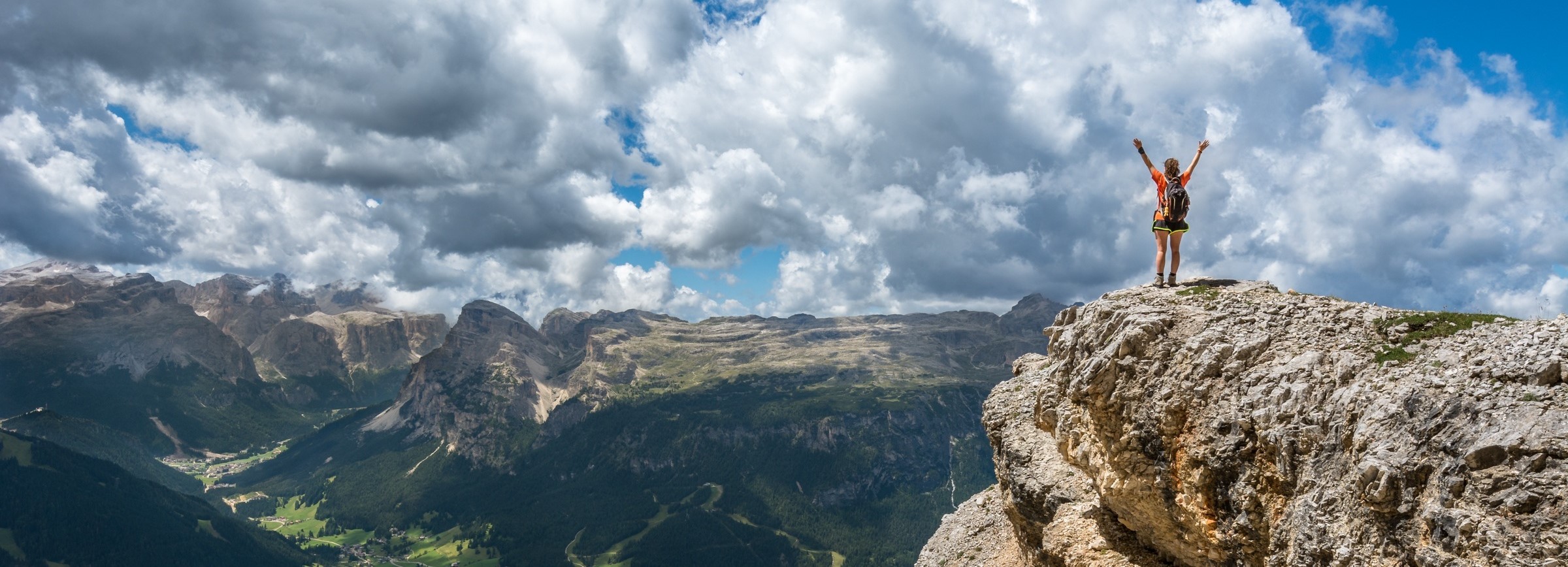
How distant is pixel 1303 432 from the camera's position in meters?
16.3

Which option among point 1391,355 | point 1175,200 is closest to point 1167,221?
point 1175,200

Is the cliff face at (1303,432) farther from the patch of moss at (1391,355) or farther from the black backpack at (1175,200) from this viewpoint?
the black backpack at (1175,200)

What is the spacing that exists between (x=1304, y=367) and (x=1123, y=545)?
1084 cm

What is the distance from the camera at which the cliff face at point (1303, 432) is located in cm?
1239

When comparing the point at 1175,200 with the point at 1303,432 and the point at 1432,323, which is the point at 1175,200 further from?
the point at 1303,432

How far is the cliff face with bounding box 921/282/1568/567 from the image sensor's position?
12391mm

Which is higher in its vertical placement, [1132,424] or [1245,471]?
[1132,424]

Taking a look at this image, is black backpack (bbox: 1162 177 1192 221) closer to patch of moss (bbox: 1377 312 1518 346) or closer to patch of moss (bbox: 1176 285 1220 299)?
patch of moss (bbox: 1176 285 1220 299)

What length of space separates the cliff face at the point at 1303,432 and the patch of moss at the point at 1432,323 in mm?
49

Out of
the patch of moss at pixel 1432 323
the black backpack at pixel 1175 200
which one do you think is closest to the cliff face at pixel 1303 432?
the patch of moss at pixel 1432 323

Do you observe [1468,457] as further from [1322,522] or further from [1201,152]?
[1201,152]

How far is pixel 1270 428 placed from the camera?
672 inches

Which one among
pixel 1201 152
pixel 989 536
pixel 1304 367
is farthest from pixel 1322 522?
pixel 989 536

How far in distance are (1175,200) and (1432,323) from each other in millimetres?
9076
